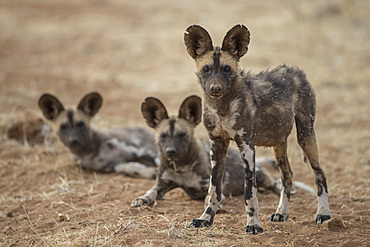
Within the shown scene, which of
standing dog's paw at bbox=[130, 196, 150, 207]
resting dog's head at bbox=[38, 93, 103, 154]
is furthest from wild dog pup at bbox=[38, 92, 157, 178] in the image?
standing dog's paw at bbox=[130, 196, 150, 207]

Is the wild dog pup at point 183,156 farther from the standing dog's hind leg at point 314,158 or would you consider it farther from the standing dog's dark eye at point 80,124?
the standing dog's dark eye at point 80,124

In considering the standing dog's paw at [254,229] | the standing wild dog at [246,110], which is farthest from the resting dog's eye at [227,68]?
the standing dog's paw at [254,229]

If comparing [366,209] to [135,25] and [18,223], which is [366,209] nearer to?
[18,223]

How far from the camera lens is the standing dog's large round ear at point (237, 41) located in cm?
378

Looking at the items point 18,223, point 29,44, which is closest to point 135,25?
point 29,44

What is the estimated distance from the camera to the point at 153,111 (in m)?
5.52

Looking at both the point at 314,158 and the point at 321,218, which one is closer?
the point at 321,218

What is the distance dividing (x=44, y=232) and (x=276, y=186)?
8.84 ft

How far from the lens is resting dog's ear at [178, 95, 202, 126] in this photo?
534cm

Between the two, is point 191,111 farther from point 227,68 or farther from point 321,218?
point 321,218

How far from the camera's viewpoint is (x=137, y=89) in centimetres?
1133

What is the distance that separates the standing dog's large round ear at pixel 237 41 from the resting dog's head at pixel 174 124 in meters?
1.44

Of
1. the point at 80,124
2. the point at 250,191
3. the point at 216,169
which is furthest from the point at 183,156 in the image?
the point at 80,124

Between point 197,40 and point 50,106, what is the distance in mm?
3648
